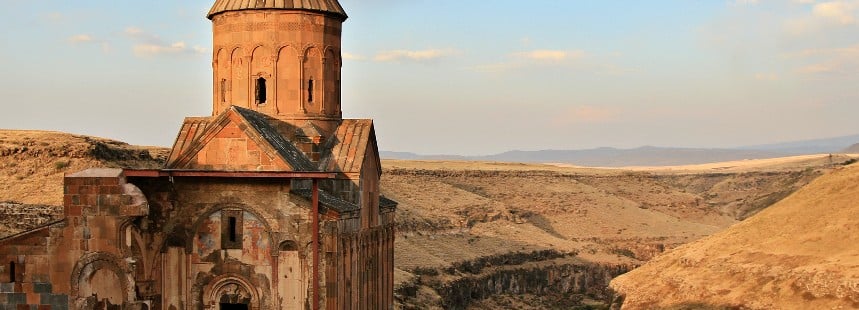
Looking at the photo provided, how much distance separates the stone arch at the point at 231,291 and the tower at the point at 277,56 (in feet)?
18.0

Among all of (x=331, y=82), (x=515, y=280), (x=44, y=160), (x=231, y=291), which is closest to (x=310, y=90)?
(x=331, y=82)

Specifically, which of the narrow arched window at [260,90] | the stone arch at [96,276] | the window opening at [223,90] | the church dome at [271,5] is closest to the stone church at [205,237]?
the stone arch at [96,276]

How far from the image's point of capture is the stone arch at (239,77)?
1065 inches

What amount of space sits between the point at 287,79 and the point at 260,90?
0.72 metres

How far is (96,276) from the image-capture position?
2162 cm

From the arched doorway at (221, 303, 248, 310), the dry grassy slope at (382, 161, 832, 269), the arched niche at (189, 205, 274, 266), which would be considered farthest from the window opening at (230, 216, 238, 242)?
the dry grassy slope at (382, 161, 832, 269)

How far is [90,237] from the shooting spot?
70.7ft

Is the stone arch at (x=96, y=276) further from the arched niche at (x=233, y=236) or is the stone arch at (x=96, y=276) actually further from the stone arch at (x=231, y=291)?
the stone arch at (x=231, y=291)

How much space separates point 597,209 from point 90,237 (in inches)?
2669

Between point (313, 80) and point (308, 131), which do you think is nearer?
point (308, 131)

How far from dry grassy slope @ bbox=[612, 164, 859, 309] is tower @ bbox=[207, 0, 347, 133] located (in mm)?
17922

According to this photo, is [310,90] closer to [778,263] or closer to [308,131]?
[308,131]

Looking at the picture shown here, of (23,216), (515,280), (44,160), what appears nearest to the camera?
(23,216)

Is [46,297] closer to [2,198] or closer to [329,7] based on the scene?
[329,7]
